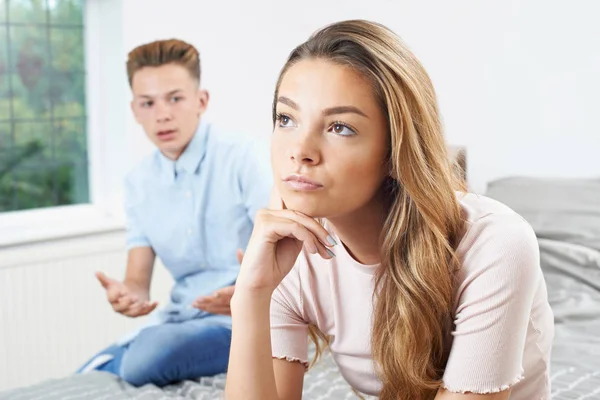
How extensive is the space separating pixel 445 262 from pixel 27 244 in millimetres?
1956

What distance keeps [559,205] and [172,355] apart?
126 centimetres

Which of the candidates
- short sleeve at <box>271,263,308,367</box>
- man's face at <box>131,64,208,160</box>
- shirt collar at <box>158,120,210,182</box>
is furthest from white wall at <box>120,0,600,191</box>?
short sleeve at <box>271,263,308,367</box>

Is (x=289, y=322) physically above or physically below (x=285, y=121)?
below

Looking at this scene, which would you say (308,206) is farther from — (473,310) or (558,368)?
(558,368)

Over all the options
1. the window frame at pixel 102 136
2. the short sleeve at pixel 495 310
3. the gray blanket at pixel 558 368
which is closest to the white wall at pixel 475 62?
the window frame at pixel 102 136

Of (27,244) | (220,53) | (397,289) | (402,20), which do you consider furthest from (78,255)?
(397,289)

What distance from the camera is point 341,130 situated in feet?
3.79

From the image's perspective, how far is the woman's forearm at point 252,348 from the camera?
129 cm

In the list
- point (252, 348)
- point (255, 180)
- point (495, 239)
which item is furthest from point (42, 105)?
point (495, 239)

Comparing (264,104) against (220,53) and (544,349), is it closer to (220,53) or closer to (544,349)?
(220,53)

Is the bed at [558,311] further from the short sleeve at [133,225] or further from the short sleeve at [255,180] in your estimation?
the short sleeve at [133,225]

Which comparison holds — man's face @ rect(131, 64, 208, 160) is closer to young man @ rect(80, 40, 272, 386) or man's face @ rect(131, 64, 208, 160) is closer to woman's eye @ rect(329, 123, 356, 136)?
young man @ rect(80, 40, 272, 386)

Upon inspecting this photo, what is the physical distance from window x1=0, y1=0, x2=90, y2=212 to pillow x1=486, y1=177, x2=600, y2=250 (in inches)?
62.3

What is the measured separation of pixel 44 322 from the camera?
2799 millimetres
